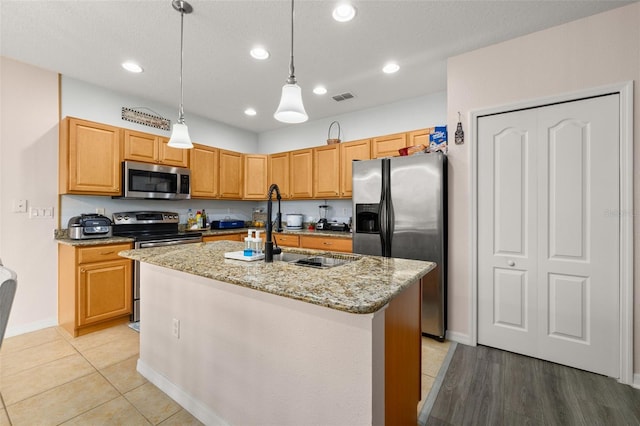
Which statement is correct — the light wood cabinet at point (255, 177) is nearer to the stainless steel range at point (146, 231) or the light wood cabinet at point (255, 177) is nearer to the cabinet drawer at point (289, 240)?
the cabinet drawer at point (289, 240)

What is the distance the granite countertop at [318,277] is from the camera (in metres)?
1.01

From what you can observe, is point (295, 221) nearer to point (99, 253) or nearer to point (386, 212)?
point (386, 212)

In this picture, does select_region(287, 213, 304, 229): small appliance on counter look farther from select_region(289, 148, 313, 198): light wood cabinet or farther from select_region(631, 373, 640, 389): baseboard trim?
select_region(631, 373, 640, 389): baseboard trim

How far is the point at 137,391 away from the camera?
6.33ft

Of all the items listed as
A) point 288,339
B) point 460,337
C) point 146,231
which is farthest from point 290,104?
point 146,231

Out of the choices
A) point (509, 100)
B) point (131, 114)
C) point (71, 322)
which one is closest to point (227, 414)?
point (71, 322)

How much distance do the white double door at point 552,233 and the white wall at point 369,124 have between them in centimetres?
111

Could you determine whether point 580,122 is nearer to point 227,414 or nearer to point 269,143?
point 227,414

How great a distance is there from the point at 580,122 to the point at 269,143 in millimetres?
4271

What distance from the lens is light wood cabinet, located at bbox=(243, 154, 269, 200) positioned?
4691mm

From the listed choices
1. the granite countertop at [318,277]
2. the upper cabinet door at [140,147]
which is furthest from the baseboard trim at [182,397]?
the upper cabinet door at [140,147]

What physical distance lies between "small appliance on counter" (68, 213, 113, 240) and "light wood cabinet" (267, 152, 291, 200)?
2.32 meters

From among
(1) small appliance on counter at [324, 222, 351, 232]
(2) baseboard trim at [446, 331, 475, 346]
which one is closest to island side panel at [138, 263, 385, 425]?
(2) baseboard trim at [446, 331, 475, 346]

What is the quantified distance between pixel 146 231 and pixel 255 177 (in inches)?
72.1
